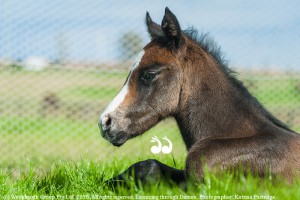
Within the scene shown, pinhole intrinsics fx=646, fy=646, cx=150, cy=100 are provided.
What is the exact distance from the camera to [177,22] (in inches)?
199

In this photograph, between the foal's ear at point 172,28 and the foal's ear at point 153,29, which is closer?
the foal's ear at point 172,28

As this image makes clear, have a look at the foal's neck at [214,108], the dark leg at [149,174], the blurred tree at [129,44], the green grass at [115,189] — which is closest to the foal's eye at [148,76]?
the foal's neck at [214,108]

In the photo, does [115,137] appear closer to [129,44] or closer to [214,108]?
[214,108]

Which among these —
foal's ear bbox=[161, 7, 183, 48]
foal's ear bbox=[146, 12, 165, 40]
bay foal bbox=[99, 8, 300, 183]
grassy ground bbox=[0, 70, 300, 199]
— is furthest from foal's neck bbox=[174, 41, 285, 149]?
grassy ground bbox=[0, 70, 300, 199]

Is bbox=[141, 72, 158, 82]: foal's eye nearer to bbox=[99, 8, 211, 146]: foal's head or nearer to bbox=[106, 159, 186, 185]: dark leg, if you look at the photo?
bbox=[99, 8, 211, 146]: foal's head

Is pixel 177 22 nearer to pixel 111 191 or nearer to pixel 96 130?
pixel 111 191

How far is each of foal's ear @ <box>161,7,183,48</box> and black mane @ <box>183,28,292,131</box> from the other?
33 centimetres

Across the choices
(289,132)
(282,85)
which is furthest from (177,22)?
(282,85)

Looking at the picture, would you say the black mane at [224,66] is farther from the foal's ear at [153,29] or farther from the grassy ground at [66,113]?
the grassy ground at [66,113]

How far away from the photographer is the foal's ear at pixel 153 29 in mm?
5340

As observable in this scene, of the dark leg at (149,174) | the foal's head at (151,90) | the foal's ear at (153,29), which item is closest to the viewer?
the dark leg at (149,174)

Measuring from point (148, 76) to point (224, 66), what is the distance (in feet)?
2.20

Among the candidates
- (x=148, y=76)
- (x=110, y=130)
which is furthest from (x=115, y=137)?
(x=148, y=76)

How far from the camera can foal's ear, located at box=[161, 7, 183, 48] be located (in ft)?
16.5
